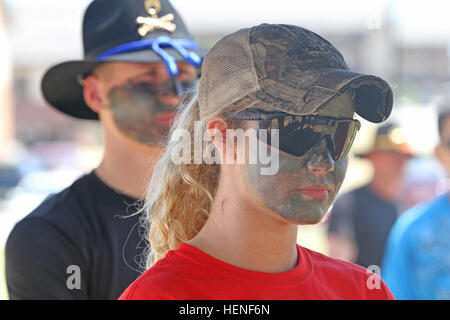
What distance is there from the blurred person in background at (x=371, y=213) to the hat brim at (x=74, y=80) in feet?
7.94

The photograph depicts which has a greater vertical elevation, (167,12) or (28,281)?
(167,12)

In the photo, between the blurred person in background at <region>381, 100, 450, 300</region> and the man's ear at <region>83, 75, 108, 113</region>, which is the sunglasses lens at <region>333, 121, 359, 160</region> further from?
the blurred person in background at <region>381, 100, 450, 300</region>

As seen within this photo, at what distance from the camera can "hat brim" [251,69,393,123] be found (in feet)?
5.26

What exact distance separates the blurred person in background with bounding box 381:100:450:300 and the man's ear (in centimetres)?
224

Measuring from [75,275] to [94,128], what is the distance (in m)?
34.9

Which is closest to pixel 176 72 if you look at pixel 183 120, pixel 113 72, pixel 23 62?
pixel 113 72

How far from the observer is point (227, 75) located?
1723mm

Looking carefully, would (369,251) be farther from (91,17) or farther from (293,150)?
(293,150)

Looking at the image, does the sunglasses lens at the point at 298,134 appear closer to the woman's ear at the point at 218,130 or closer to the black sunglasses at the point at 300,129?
the black sunglasses at the point at 300,129

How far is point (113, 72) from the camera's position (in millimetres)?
2941

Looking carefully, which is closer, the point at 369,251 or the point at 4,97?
the point at 369,251

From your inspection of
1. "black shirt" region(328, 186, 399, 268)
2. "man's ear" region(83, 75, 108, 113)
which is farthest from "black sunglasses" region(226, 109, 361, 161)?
"black shirt" region(328, 186, 399, 268)

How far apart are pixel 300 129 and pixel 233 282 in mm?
445

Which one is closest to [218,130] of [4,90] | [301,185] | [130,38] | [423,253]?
[301,185]
